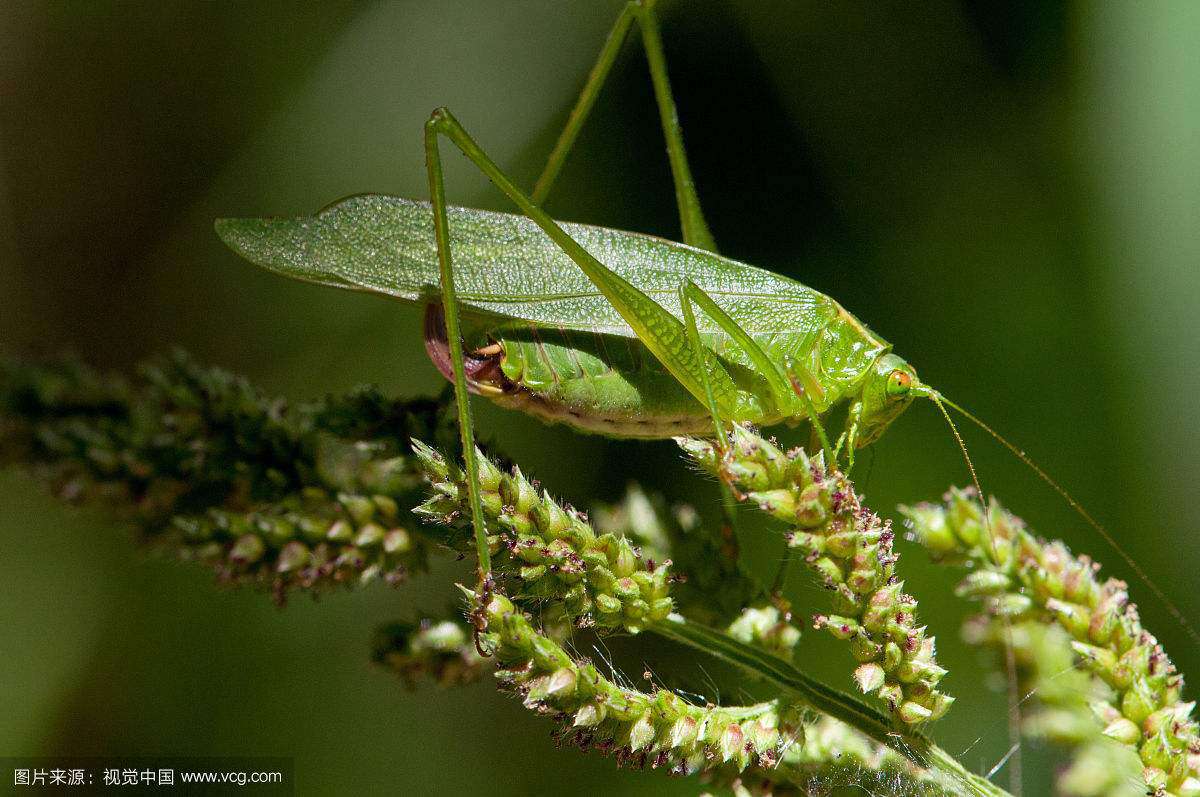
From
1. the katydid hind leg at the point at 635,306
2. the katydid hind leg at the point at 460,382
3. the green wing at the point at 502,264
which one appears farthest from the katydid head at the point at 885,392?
the katydid hind leg at the point at 460,382

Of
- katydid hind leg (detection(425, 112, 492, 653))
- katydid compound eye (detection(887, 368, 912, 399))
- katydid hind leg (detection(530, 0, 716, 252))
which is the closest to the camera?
katydid hind leg (detection(425, 112, 492, 653))

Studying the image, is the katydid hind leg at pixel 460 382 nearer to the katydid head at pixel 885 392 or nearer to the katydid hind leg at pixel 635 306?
the katydid hind leg at pixel 635 306

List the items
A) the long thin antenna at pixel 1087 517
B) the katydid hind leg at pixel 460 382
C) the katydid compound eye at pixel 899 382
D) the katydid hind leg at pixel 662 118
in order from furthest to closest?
the katydid hind leg at pixel 662 118 → the katydid compound eye at pixel 899 382 → the long thin antenna at pixel 1087 517 → the katydid hind leg at pixel 460 382

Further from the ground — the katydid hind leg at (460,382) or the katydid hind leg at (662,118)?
the katydid hind leg at (662,118)

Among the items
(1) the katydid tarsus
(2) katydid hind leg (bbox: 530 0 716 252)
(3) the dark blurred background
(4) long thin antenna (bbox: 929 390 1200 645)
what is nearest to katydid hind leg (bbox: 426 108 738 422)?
(1) the katydid tarsus

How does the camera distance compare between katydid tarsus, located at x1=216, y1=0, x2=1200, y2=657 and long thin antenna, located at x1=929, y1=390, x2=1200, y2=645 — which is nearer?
long thin antenna, located at x1=929, y1=390, x2=1200, y2=645

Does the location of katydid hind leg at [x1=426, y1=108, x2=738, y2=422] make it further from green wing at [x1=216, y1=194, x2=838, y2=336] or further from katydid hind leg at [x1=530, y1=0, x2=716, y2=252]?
katydid hind leg at [x1=530, y1=0, x2=716, y2=252]

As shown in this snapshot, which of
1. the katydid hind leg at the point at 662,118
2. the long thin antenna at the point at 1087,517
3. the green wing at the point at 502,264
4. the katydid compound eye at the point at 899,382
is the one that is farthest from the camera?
the katydid hind leg at the point at 662,118

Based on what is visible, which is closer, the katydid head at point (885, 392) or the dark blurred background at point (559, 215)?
the katydid head at point (885, 392)

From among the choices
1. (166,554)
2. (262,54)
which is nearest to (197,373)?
(166,554)
